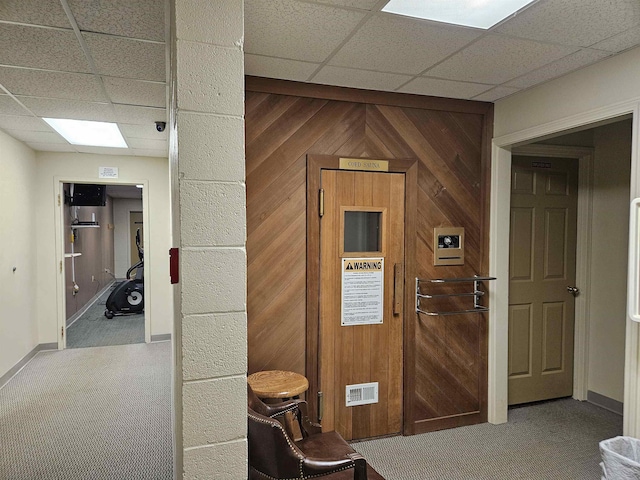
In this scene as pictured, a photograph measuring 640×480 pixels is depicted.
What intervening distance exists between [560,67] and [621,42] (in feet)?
1.25

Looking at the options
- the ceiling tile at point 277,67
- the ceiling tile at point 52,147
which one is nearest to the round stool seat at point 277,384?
the ceiling tile at point 277,67

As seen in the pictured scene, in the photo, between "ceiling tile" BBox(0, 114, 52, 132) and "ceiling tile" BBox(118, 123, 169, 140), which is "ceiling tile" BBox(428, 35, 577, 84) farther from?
"ceiling tile" BBox(0, 114, 52, 132)

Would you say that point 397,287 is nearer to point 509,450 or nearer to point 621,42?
point 509,450

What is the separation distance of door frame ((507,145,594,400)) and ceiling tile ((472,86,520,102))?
110 centimetres

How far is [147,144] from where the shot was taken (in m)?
4.74

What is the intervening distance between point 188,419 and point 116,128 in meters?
3.63

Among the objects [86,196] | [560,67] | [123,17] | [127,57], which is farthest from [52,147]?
[560,67]

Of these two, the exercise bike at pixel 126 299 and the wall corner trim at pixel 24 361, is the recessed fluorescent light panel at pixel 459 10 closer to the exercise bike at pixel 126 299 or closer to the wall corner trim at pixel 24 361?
the wall corner trim at pixel 24 361

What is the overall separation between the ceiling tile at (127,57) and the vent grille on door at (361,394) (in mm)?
2451

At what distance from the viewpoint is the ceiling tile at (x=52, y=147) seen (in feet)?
15.5

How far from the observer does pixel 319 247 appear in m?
2.92

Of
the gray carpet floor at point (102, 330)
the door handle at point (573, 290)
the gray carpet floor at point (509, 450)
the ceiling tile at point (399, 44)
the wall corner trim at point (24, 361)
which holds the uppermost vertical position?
the ceiling tile at point (399, 44)

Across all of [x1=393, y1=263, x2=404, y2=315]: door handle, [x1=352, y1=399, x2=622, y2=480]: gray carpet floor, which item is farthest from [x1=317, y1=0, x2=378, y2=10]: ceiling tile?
Answer: [x1=352, y1=399, x2=622, y2=480]: gray carpet floor

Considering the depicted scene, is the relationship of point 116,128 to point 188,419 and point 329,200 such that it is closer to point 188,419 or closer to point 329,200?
Answer: point 329,200
